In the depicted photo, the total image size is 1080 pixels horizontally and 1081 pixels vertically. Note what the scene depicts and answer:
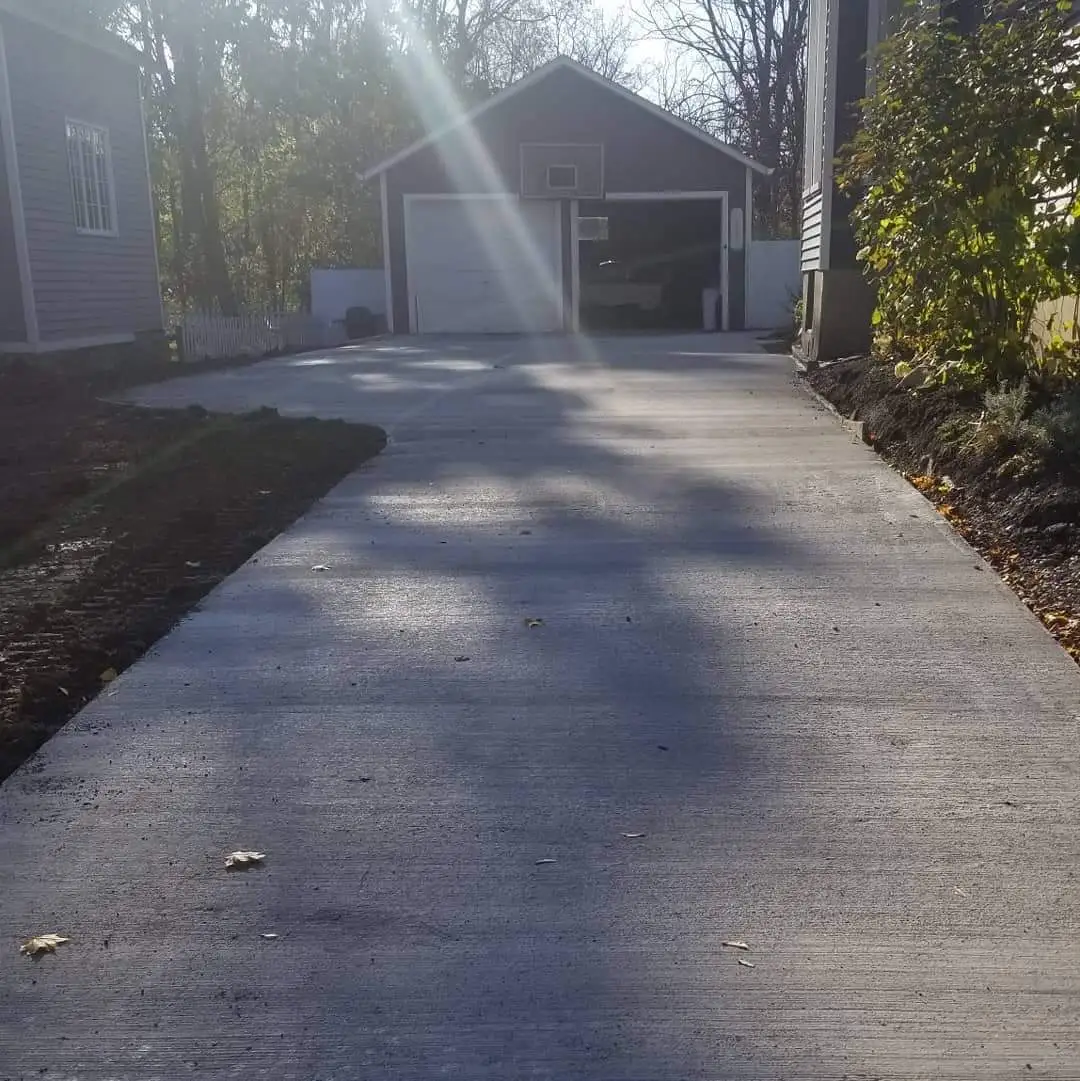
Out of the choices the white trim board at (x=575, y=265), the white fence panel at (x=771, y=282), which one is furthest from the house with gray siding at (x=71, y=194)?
the white fence panel at (x=771, y=282)

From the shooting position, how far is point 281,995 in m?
2.71

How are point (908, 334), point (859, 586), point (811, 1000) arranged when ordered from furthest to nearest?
point (908, 334) → point (859, 586) → point (811, 1000)

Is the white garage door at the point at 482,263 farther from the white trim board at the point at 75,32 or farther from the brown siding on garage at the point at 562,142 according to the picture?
the white trim board at the point at 75,32

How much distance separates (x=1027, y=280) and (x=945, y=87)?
1389 millimetres

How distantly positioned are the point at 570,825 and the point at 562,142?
24267 millimetres

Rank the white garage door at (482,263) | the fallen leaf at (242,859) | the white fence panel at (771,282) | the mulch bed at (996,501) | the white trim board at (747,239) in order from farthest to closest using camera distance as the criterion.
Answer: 1. the white fence panel at (771,282)
2. the white trim board at (747,239)
3. the white garage door at (482,263)
4. the mulch bed at (996,501)
5. the fallen leaf at (242,859)

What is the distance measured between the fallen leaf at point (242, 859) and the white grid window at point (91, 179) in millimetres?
15944

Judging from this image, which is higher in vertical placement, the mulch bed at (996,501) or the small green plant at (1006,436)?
the small green plant at (1006,436)

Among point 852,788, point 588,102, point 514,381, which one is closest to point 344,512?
point 852,788

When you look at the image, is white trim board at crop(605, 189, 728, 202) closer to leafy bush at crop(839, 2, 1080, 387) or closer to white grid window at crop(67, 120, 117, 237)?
white grid window at crop(67, 120, 117, 237)

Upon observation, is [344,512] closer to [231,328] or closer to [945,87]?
[945,87]

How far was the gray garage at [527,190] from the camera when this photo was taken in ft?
84.3

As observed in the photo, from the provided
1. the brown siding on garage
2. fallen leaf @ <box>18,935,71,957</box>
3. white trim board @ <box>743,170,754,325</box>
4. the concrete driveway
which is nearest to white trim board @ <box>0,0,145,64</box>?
the brown siding on garage

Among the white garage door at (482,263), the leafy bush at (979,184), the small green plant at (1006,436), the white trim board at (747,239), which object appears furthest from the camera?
the white trim board at (747,239)
